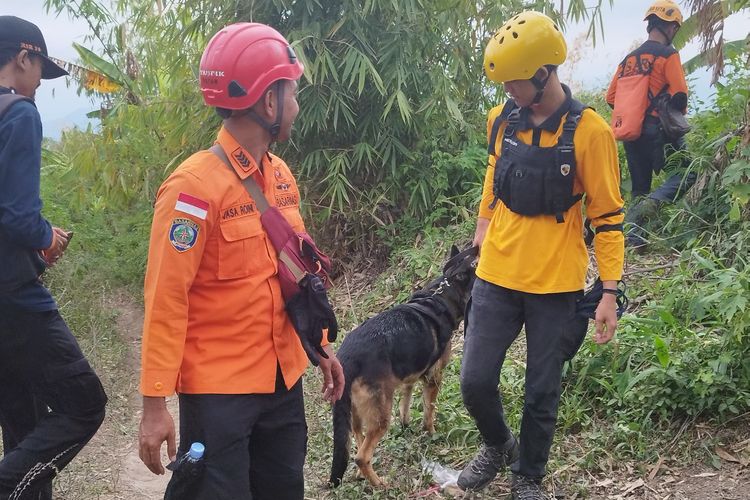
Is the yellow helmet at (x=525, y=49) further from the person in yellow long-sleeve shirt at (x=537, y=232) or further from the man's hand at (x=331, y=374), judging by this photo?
the man's hand at (x=331, y=374)

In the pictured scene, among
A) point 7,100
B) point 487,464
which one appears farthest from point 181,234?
point 487,464

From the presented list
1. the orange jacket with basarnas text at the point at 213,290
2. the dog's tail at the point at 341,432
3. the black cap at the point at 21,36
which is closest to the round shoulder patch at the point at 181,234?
the orange jacket with basarnas text at the point at 213,290

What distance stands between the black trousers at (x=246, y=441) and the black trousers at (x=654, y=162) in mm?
4854

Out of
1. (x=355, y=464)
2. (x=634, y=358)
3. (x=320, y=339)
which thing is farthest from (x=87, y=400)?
(x=634, y=358)

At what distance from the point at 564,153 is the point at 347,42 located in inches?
183

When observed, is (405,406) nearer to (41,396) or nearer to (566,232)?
(566,232)

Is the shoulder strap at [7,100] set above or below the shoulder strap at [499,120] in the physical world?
above

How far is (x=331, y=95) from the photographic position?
289 inches

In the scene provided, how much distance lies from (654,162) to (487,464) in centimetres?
396

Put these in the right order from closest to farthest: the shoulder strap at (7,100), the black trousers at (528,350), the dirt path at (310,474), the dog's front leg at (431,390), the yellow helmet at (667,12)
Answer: the shoulder strap at (7,100)
the black trousers at (528,350)
the dirt path at (310,474)
the dog's front leg at (431,390)
the yellow helmet at (667,12)

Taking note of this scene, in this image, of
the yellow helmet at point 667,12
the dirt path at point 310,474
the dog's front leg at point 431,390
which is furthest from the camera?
the yellow helmet at point 667,12

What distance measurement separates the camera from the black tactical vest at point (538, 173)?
126 inches

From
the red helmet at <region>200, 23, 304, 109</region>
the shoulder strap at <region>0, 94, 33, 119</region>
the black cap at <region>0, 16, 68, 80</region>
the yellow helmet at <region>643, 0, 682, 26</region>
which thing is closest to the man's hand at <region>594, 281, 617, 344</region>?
the red helmet at <region>200, 23, 304, 109</region>

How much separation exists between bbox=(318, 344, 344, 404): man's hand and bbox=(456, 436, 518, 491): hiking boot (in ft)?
4.07
